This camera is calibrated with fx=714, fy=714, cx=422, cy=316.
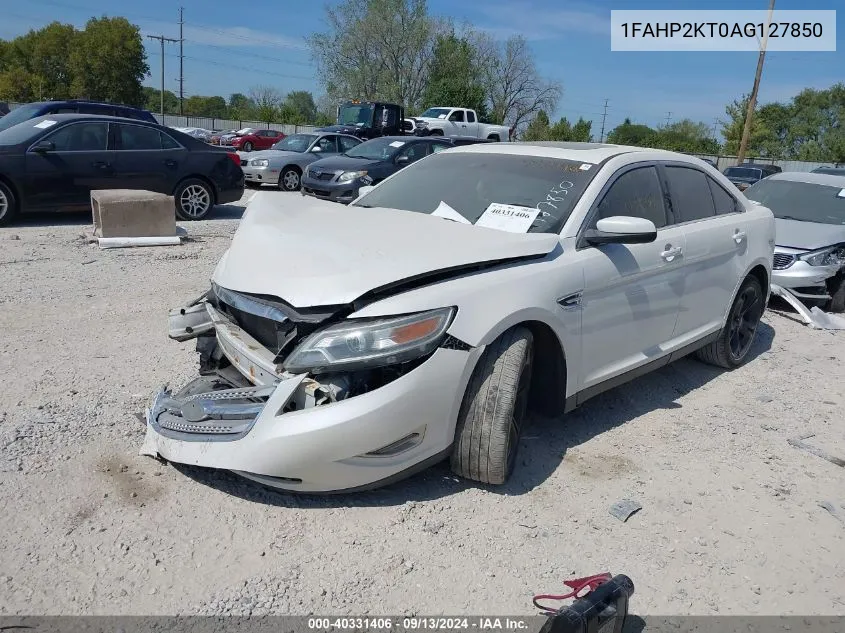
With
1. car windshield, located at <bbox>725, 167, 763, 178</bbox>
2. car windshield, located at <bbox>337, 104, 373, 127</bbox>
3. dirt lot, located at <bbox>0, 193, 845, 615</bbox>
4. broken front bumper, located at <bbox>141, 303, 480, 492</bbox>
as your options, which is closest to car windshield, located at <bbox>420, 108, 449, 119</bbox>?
car windshield, located at <bbox>337, 104, 373, 127</bbox>

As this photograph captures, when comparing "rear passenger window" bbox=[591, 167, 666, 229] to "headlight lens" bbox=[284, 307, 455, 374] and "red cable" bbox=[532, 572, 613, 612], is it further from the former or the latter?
"red cable" bbox=[532, 572, 613, 612]

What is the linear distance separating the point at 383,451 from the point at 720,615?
147 centimetres

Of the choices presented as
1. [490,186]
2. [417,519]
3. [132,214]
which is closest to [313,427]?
[417,519]

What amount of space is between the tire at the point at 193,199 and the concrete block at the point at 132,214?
67.1 inches

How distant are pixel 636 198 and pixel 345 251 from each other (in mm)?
2037

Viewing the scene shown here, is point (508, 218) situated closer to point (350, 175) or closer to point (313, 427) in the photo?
point (313, 427)

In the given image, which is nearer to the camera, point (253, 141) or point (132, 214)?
point (132, 214)

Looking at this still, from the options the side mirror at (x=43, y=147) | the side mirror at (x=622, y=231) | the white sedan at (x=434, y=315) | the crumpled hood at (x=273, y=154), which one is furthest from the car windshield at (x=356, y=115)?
the side mirror at (x=622, y=231)

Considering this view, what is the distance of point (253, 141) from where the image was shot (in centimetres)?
3659

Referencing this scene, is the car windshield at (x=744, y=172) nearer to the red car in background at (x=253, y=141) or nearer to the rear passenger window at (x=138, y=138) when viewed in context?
the red car in background at (x=253, y=141)

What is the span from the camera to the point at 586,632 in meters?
2.31

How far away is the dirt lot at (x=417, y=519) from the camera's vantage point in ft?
8.83

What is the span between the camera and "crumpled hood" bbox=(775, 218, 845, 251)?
8031mm

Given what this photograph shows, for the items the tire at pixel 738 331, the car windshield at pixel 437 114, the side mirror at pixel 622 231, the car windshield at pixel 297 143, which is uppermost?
the car windshield at pixel 437 114
